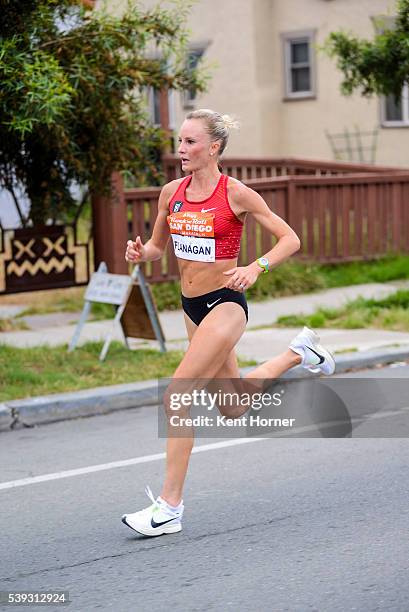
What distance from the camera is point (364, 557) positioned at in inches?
209

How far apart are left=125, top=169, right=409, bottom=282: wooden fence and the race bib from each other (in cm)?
968

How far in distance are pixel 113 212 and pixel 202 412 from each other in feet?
17.8

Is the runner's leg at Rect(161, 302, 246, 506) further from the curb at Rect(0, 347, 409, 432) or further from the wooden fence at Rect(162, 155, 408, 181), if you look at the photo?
the wooden fence at Rect(162, 155, 408, 181)

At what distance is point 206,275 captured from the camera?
19.0ft

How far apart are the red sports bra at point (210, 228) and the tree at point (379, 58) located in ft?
22.5

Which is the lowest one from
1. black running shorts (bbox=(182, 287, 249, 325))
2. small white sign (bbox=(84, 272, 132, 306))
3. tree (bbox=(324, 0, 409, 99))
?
small white sign (bbox=(84, 272, 132, 306))

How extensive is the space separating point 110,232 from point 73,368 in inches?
167

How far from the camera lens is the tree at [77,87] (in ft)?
29.6

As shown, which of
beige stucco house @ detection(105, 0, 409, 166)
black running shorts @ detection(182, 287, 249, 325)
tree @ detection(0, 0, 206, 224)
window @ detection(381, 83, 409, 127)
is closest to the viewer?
black running shorts @ detection(182, 287, 249, 325)

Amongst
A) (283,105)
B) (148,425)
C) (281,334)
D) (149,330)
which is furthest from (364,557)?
(283,105)

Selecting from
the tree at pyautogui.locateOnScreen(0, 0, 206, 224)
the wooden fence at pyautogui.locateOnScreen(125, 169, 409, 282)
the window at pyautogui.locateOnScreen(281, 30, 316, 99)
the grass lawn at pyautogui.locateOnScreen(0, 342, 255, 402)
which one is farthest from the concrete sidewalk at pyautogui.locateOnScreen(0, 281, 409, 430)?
the window at pyautogui.locateOnScreen(281, 30, 316, 99)

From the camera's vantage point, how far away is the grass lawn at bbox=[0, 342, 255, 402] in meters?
9.43

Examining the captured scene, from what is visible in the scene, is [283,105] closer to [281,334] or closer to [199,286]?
[281,334]

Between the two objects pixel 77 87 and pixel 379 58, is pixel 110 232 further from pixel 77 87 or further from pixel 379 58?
pixel 77 87
